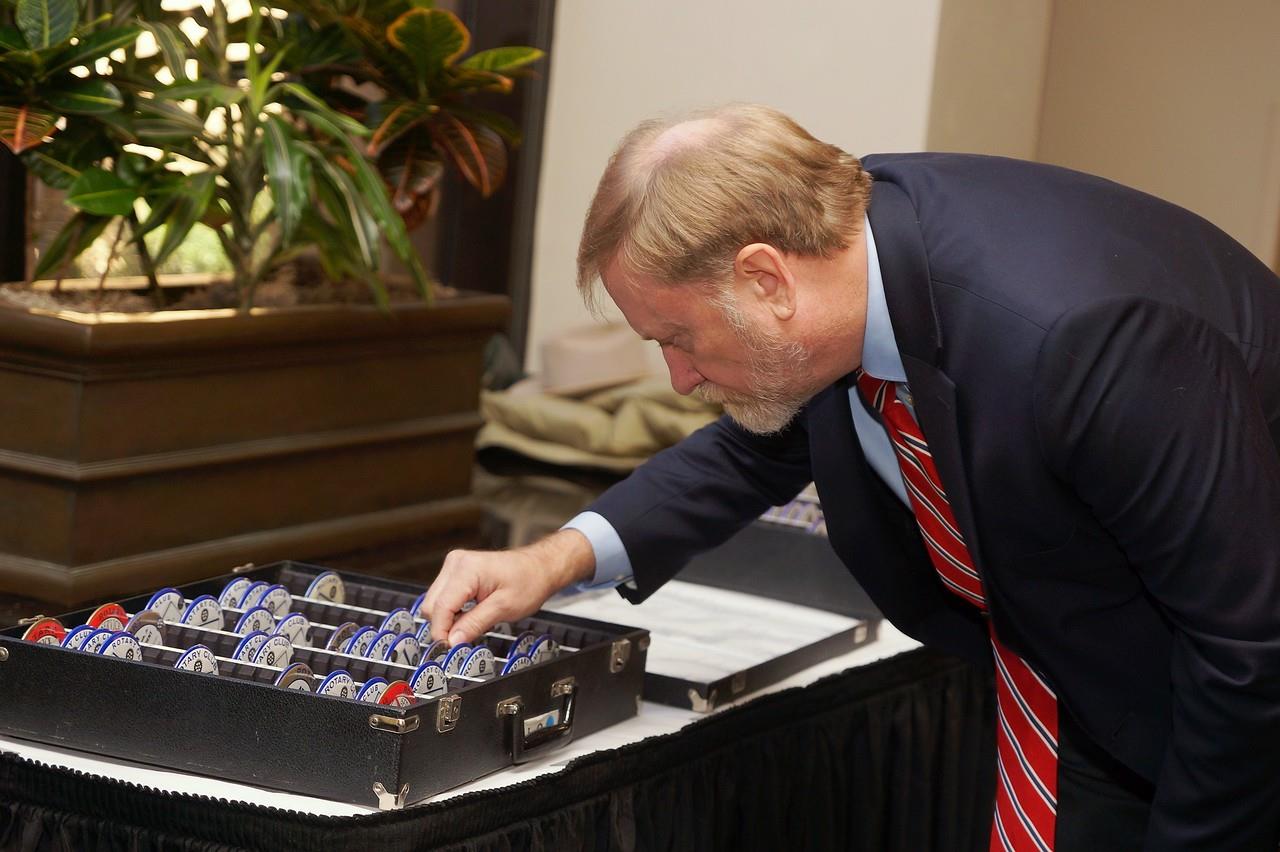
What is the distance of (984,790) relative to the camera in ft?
6.72

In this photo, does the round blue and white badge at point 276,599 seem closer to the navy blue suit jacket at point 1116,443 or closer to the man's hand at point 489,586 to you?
the man's hand at point 489,586

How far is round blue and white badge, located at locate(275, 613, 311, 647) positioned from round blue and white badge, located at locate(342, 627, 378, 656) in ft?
0.16

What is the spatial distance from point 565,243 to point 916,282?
2748 mm

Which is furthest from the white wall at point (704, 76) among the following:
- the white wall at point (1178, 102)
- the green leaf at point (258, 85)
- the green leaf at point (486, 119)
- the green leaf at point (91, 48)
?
the green leaf at point (91, 48)

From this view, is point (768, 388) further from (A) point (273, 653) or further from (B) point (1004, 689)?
(A) point (273, 653)

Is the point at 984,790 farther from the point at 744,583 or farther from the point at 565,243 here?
the point at 565,243

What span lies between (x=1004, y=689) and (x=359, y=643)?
24.7 inches

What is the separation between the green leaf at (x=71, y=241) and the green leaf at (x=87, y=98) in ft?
0.62

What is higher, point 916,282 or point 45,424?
point 916,282

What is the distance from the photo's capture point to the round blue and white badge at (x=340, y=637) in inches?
59.7

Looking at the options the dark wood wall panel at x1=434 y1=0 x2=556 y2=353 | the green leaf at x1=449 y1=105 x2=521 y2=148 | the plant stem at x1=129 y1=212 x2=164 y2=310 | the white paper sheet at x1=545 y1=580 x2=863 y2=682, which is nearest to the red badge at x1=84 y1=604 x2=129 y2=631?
the white paper sheet at x1=545 y1=580 x2=863 y2=682

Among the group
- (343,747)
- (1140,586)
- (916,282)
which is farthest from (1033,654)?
(343,747)

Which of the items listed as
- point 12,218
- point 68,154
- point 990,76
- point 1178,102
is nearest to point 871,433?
point 68,154

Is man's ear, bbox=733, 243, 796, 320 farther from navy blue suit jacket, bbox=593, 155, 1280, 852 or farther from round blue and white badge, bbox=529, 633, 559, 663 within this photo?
round blue and white badge, bbox=529, 633, 559, 663
